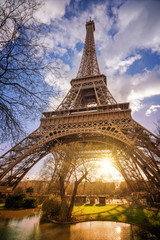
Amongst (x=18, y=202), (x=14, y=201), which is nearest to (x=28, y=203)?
(x=18, y=202)

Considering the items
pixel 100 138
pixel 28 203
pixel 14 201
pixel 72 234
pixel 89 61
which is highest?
pixel 89 61

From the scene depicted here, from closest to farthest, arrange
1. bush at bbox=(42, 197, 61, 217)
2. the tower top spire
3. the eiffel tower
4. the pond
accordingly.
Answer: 1. the pond
2. bush at bbox=(42, 197, 61, 217)
3. the eiffel tower
4. the tower top spire

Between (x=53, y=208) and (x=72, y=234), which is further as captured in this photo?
(x=53, y=208)

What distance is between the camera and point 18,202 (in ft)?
42.2

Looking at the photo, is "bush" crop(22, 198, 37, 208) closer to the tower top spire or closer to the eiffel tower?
the eiffel tower

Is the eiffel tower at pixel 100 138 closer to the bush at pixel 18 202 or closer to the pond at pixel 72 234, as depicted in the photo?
the bush at pixel 18 202

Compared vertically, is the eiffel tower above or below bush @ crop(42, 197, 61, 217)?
above

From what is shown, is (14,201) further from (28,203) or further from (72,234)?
(72,234)

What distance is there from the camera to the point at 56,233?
6.21 metres

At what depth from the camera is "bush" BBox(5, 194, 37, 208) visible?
12.7 metres

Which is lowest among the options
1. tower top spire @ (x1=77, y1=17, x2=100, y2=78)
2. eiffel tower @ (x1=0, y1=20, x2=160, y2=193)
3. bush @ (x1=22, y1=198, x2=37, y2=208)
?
bush @ (x1=22, y1=198, x2=37, y2=208)

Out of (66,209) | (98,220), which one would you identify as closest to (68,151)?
(66,209)

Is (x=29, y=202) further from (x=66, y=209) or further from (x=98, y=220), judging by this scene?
(x=98, y=220)

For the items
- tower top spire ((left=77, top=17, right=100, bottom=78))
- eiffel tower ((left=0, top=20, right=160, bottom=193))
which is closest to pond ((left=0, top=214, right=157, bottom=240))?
eiffel tower ((left=0, top=20, right=160, bottom=193))
